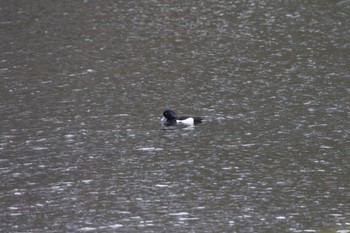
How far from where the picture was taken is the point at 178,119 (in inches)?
966

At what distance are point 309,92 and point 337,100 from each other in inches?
46.7

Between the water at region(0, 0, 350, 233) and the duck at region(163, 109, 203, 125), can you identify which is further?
the duck at region(163, 109, 203, 125)

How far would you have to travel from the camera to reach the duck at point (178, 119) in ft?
80.0

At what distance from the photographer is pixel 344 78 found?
28.4 meters

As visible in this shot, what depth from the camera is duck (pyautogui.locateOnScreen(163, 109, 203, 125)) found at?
80.0ft

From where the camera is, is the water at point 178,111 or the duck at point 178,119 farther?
the duck at point 178,119

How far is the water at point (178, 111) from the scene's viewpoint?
18.4 m

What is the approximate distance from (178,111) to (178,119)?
51.7 inches

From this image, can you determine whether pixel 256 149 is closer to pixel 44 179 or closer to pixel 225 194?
pixel 225 194

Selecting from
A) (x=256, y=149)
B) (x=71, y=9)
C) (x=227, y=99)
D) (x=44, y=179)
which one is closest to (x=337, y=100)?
(x=227, y=99)

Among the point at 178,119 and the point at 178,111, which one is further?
the point at 178,111

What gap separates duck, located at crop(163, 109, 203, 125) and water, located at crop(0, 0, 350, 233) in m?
0.27

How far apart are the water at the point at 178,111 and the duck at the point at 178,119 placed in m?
0.27

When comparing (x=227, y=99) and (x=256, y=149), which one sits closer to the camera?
(x=256, y=149)
